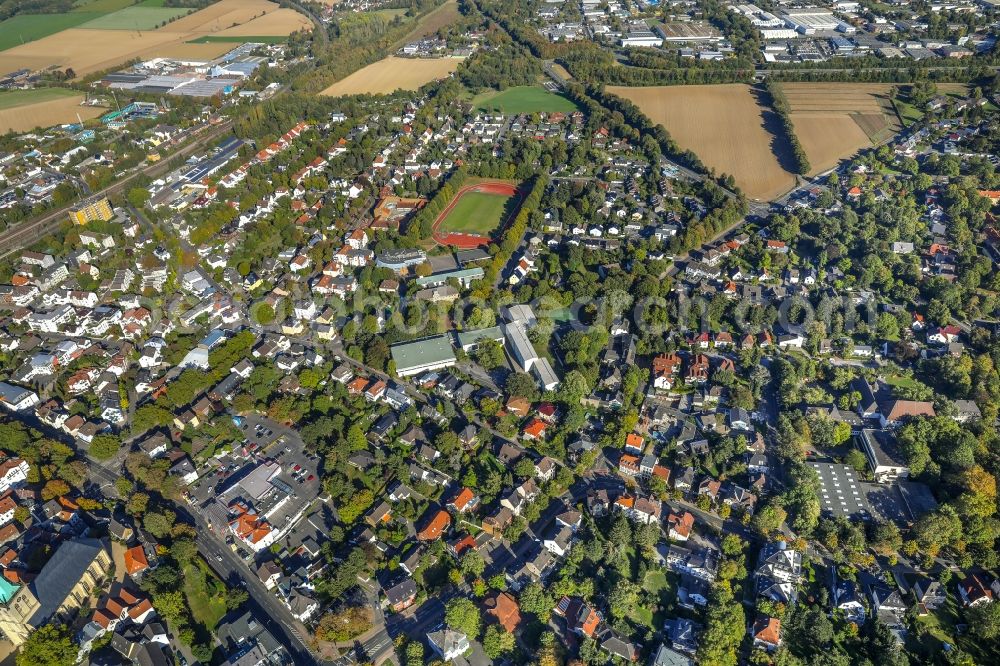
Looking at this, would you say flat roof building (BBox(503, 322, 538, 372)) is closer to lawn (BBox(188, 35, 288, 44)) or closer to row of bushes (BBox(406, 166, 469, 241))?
row of bushes (BBox(406, 166, 469, 241))

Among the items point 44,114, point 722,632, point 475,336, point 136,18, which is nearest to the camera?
point 722,632

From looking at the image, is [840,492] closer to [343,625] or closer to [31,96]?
[343,625]

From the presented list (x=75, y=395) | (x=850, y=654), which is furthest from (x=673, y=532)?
(x=75, y=395)

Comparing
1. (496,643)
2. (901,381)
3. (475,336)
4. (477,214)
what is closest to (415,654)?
(496,643)

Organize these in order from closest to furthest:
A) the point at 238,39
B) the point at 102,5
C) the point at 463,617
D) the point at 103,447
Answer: the point at 463,617 < the point at 103,447 < the point at 238,39 < the point at 102,5

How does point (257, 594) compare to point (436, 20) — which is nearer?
point (257, 594)

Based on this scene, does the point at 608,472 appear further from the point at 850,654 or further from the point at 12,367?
the point at 12,367
